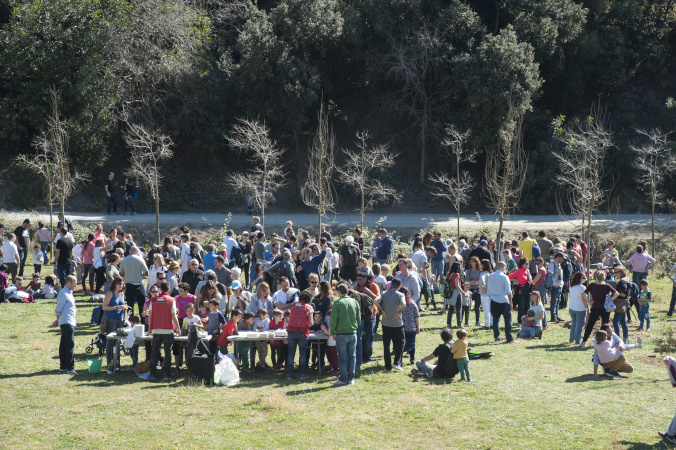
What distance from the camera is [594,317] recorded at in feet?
45.3

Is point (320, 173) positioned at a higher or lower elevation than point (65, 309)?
higher

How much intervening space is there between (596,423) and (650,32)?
37.2m

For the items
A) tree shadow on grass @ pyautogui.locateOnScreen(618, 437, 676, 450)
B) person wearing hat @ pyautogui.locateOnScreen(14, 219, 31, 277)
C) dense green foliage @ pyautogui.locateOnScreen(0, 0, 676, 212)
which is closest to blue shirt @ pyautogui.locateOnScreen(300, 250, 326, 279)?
tree shadow on grass @ pyautogui.locateOnScreen(618, 437, 676, 450)

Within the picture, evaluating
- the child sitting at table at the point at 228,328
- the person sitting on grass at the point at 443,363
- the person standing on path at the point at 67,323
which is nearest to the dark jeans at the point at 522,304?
the person sitting on grass at the point at 443,363

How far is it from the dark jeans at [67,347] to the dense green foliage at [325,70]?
22.2 m

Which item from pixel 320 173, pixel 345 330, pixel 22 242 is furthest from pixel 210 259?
pixel 320 173

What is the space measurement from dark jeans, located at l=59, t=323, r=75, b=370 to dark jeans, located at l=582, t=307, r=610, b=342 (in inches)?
396

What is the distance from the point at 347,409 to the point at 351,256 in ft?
18.2

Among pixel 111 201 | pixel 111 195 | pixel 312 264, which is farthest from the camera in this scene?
pixel 111 201

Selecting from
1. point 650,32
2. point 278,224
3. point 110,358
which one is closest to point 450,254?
point 110,358

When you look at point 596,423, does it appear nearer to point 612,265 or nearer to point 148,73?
point 612,265

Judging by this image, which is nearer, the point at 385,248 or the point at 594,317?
the point at 594,317

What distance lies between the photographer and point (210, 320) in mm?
11695

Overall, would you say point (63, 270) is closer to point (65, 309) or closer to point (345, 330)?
point (65, 309)
